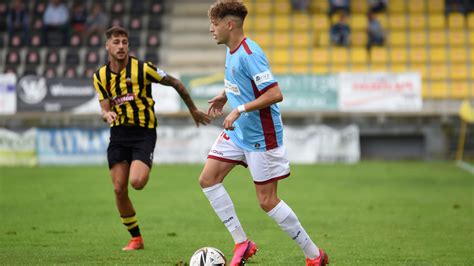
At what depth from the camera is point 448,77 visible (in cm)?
2677

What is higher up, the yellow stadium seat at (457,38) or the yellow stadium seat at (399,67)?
the yellow stadium seat at (457,38)

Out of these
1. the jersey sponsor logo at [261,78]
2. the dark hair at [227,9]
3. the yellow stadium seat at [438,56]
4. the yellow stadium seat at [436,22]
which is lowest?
the yellow stadium seat at [438,56]

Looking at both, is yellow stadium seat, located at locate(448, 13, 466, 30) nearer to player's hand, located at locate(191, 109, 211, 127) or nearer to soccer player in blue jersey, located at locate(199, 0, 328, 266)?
player's hand, located at locate(191, 109, 211, 127)

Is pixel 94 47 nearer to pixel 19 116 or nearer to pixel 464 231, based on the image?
pixel 19 116

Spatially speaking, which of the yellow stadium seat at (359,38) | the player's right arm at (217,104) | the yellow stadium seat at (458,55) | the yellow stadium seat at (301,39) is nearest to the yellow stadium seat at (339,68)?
the yellow stadium seat at (359,38)

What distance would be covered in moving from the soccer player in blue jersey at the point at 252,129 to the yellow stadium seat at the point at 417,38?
21.2 meters

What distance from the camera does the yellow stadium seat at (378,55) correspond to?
2716 centimetres

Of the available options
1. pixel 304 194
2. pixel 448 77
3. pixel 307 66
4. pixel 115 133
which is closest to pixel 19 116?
pixel 307 66

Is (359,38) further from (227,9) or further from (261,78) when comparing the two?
(261,78)

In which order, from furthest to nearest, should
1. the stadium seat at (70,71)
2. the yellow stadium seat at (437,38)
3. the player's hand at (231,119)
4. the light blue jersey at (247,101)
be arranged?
the yellow stadium seat at (437,38) < the stadium seat at (70,71) < the light blue jersey at (247,101) < the player's hand at (231,119)

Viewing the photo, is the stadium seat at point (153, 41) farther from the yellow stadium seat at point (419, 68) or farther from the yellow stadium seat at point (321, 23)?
the yellow stadium seat at point (419, 68)

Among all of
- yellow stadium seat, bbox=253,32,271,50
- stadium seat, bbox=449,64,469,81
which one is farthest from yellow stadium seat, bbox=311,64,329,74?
stadium seat, bbox=449,64,469,81

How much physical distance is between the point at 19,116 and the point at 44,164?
1.53m

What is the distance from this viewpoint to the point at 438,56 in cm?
2747
